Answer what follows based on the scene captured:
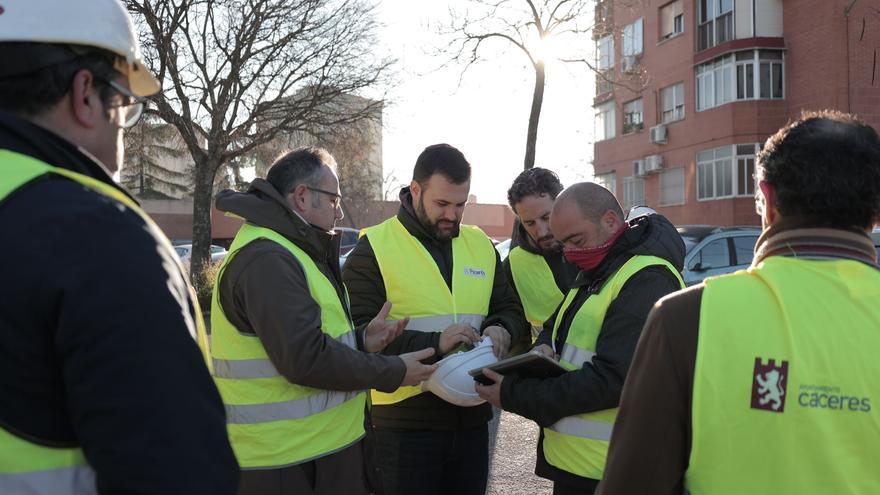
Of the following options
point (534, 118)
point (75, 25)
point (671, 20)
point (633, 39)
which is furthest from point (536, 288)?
point (633, 39)

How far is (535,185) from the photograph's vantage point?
4.27 metres

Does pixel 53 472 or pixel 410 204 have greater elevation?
pixel 410 204

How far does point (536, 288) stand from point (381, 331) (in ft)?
4.49

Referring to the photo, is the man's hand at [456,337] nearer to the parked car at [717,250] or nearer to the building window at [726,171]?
the parked car at [717,250]

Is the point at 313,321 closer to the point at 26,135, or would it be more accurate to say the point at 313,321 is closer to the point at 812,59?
the point at 26,135

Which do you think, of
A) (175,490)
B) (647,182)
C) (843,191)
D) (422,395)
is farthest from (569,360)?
(647,182)

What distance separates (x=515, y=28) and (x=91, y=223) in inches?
672

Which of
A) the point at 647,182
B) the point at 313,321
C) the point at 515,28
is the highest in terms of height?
the point at 515,28

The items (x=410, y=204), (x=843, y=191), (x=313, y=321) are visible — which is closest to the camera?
(x=843, y=191)

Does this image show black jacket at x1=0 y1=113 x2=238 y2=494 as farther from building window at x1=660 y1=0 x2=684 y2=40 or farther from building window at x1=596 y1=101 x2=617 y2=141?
building window at x1=596 y1=101 x2=617 y2=141

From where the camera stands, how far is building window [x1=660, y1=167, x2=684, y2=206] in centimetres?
2992

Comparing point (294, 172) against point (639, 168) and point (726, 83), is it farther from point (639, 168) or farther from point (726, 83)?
point (639, 168)

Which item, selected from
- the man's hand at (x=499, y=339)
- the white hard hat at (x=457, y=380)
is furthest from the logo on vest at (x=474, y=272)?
the white hard hat at (x=457, y=380)

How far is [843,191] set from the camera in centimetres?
164
